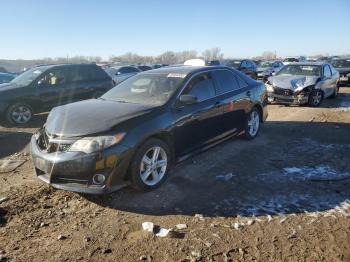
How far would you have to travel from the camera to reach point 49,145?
168 inches

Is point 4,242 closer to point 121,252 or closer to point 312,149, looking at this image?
point 121,252

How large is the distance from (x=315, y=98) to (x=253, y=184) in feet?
25.8

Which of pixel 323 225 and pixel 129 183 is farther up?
pixel 129 183

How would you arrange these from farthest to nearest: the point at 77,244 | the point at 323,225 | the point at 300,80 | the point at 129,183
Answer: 1. the point at 300,80
2. the point at 129,183
3. the point at 323,225
4. the point at 77,244

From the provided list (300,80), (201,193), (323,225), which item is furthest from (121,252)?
(300,80)

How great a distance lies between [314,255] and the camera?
321 cm

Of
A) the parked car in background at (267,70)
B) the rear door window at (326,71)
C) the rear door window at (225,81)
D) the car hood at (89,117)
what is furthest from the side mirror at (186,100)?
the parked car in background at (267,70)

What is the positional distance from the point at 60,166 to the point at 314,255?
2.89m

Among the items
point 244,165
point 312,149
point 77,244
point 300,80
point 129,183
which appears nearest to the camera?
point 77,244

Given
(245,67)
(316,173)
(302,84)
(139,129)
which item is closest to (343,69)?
(245,67)

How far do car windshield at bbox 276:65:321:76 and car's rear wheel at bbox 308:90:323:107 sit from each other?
0.86 meters

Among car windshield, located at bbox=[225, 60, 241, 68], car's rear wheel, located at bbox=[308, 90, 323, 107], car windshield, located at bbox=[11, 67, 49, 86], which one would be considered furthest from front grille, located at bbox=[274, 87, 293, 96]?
car windshield, located at bbox=[225, 60, 241, 68]

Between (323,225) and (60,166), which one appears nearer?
(323,225)

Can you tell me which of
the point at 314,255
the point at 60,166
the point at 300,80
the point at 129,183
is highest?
the point at 300,80
